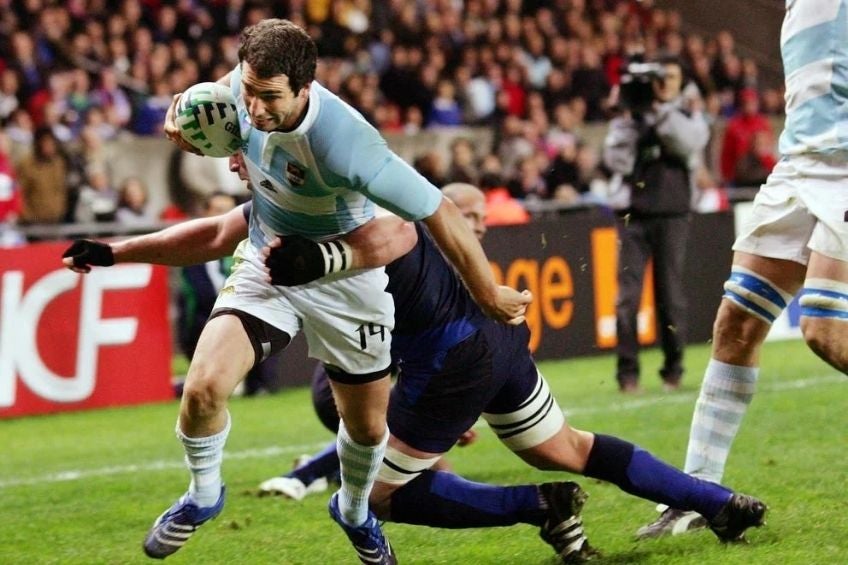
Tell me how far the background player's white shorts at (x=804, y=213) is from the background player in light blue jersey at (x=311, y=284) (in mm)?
1339

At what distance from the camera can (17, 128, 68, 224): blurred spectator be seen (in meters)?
14.5

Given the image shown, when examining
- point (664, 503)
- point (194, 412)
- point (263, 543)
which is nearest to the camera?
point (194, 412)

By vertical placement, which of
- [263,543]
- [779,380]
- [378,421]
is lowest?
[779,380]

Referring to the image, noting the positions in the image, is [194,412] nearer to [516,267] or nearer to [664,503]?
[664,503]

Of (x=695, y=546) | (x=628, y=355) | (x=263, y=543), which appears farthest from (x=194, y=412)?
(x=628, y=355)

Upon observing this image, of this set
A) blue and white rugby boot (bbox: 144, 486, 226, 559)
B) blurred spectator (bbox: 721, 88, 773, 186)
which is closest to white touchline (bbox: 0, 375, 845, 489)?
blue and white rugby boot (bbox: 144, 486, 226, 559)

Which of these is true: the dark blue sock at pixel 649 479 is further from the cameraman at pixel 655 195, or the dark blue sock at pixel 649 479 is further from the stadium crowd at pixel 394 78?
the stadium crowd at pixel 394 78

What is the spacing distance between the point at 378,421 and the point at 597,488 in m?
2.35

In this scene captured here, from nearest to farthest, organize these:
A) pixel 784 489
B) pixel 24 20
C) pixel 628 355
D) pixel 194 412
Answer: pixel 194 412
pixel 784 489
pixel 628 355
pixel 24 20

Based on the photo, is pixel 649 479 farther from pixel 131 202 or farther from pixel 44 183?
pixel 44 183

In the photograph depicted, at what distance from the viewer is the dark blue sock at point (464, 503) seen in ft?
18.1

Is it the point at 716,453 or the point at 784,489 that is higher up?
the point at 716,453

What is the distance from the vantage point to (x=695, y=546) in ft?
18.8

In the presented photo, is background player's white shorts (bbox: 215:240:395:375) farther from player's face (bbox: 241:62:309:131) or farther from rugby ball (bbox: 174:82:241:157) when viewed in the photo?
player's face (bbox: 241:62:309:131)
